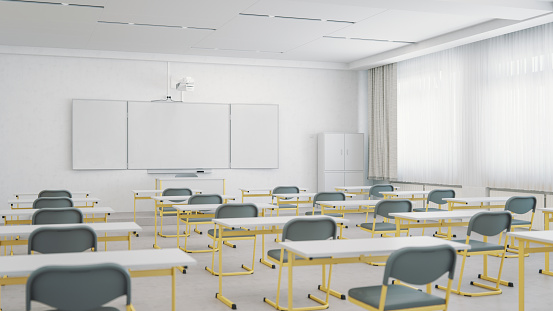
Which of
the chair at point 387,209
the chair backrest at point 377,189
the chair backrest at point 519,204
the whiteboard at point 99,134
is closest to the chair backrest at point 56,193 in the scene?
the whiteboard at point 99,134

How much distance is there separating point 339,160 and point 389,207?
640 cm

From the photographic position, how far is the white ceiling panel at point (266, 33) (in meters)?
8.92

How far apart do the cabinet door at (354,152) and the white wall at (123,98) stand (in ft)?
1.67

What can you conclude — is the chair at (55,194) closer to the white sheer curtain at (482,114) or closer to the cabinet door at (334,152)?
the cabinet door at (334,152)

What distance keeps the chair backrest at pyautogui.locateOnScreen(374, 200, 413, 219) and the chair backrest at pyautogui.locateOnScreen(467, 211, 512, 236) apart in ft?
4.45

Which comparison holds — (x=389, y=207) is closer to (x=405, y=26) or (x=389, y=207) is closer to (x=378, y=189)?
(x=378, y=189)

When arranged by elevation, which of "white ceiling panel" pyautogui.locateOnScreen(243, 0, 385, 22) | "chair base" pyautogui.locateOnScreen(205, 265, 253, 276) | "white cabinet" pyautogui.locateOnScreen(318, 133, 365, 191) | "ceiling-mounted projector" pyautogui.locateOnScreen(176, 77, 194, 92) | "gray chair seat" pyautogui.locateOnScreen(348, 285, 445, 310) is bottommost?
"chair base" pyautogui.locateOnScreen(205, 265, 253, 276)

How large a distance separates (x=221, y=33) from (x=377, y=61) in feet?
12.3

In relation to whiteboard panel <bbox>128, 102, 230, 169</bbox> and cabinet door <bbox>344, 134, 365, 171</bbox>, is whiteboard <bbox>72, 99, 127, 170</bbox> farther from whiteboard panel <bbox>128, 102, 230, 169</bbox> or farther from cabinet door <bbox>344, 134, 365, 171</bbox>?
cabinet door <bbox>344, 134, 365, 171</bbox>

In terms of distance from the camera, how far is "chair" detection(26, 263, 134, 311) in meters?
2.52

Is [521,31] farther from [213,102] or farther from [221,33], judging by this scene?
[213,102]

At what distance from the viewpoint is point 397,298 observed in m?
3.24

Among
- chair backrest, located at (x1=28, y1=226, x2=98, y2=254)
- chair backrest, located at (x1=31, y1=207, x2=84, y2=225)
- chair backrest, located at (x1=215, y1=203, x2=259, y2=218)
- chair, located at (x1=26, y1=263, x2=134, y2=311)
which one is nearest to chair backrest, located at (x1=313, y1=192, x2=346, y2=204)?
chair backrest, located at (x1=215, y1=203, x2=259, y2=218)

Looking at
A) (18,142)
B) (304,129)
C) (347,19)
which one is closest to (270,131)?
(304,129)
